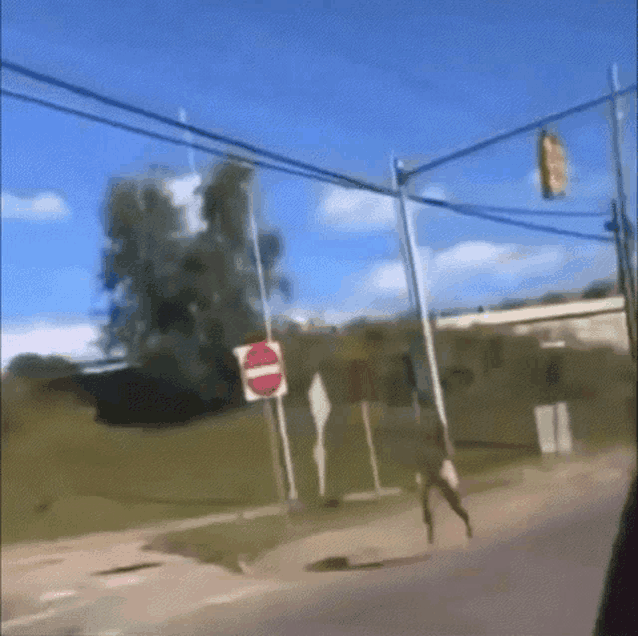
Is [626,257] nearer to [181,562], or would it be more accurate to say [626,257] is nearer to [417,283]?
Result: [417,283]

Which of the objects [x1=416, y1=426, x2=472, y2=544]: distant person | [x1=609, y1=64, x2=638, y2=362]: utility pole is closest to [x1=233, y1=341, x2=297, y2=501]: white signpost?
[x1=416, y1=426, x2=472, y2=544]: distant person

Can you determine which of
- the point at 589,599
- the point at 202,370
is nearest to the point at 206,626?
the point at 589,599

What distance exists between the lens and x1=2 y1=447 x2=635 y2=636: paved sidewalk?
915cm

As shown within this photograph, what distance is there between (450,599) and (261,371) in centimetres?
Answer: 574

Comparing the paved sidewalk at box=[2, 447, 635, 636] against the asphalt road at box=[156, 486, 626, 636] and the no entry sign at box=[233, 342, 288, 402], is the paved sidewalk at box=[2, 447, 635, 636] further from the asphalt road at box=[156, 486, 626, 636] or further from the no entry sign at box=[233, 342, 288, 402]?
the no entry sign at box=[233, 342, 288, 402]

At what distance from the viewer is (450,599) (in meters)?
7.96

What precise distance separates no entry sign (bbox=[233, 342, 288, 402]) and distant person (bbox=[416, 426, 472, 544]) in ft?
8.51

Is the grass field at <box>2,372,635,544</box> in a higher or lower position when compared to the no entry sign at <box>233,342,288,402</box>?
lower

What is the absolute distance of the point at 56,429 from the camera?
33562mm

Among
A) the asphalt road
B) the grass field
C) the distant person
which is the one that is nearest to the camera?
the asphalt road

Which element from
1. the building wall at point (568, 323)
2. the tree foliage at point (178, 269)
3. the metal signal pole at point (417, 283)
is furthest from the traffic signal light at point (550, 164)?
the tree foliage at point (178, 269)

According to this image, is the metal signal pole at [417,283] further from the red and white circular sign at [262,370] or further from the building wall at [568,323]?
the building wall at [568,323]

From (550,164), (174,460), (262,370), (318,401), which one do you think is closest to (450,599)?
(262,370)

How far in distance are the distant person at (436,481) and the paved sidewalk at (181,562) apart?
0.35 m
